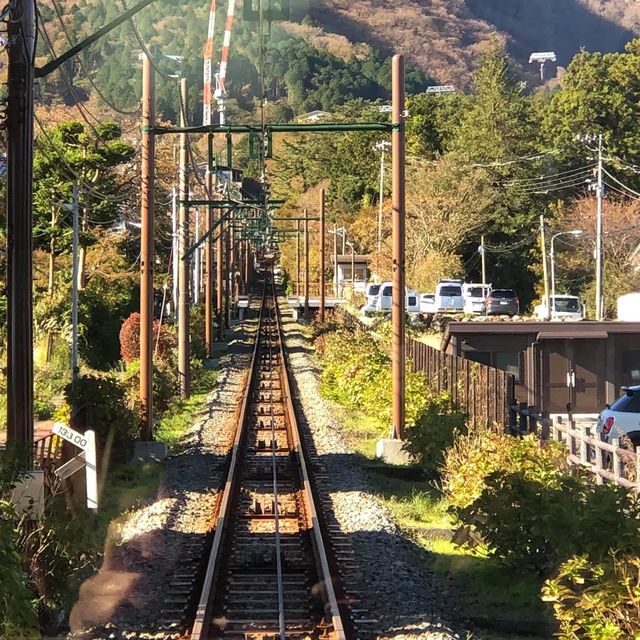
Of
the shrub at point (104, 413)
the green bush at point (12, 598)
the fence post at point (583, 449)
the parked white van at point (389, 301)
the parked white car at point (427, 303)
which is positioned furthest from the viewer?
the parked white car at point (427, 303)

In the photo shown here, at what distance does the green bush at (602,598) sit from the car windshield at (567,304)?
49.8 metres

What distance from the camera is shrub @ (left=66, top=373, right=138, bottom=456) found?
17.4 metres

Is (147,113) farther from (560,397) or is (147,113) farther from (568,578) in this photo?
(568,578)

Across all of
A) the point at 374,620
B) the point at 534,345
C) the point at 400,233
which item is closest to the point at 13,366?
the point at 374,620

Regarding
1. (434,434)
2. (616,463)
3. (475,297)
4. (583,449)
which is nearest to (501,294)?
(475,297)

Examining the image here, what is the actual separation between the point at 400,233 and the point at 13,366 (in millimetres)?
9741

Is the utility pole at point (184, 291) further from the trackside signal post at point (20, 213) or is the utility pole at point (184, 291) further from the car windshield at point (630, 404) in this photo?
the trackside signal post at point (20, 213)

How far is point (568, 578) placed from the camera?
8.09 meters

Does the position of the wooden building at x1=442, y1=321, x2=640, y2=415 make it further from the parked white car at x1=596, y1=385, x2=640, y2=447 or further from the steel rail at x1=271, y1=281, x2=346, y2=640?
the steel rail at x1=271, y1=281, x2=346, y2=640

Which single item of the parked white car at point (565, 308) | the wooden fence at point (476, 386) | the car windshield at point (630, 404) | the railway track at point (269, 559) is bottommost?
the railway track at point (269, 559)

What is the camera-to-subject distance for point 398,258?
61.1 ft

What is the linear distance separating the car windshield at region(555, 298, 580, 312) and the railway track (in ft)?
127

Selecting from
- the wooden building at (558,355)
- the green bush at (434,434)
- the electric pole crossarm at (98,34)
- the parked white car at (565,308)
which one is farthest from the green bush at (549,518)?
the parked white car at (565,308)

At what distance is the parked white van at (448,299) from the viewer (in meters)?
56.8
